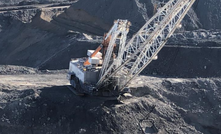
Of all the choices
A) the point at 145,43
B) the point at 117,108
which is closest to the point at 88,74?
the point at 117,108

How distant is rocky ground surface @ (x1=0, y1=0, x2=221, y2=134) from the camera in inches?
1083

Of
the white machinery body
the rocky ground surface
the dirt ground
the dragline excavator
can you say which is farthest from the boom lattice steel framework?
the rocky ground surface

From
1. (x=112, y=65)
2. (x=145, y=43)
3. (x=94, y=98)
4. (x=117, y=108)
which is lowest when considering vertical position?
(x=117, y=108)

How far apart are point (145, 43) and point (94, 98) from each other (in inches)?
226

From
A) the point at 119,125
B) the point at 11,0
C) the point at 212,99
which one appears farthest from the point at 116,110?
the point at 11,0

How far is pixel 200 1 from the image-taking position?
→ 4428cm

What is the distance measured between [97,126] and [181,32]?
18.2 meters

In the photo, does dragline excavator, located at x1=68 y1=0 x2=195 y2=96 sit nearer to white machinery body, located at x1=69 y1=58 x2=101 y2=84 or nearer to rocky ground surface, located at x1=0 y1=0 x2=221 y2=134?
white machinery body, located at x1=69 y1=58 x2=101 y2=84

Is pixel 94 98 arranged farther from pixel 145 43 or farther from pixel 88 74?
pixel 145 43

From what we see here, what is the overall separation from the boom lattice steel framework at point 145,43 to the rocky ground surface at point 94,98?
219 centimetres

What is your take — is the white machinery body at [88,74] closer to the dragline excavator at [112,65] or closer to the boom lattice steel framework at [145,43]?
the dragline excavator at [112,65]

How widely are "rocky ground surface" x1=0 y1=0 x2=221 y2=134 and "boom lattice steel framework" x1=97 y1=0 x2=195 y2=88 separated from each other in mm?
2185

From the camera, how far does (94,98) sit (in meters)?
29.1

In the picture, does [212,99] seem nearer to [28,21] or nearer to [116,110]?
[116,110]
